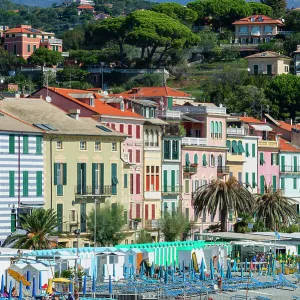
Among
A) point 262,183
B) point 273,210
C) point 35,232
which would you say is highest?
point 262,183

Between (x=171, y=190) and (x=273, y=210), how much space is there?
7002mm

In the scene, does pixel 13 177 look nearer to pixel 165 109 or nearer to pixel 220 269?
pixel 220 269

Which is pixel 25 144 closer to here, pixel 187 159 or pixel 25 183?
pixel 25 183

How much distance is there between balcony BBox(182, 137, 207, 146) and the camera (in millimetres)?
105600

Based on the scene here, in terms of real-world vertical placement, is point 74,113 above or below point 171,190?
above

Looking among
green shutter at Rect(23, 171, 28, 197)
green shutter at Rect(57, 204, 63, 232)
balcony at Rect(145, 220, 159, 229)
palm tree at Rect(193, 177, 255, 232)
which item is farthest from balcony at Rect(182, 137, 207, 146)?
green shutter at Rect(23, 171, 28, 197)

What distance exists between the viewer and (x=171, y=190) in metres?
103

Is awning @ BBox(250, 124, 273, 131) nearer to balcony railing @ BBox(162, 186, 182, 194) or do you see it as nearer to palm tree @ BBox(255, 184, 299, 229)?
palm tree @ BBox(255, 184, 299, 229)

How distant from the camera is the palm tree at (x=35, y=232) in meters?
80.6

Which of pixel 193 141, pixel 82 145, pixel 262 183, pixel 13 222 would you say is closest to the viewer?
pixel 13 222

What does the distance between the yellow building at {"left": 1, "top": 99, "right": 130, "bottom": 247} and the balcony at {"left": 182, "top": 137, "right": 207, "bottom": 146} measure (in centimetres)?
1032

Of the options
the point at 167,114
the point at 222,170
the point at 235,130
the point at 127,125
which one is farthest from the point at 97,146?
the point at 235,130

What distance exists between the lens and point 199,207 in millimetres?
98562

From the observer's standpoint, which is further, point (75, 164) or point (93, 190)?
point (93, 190)
